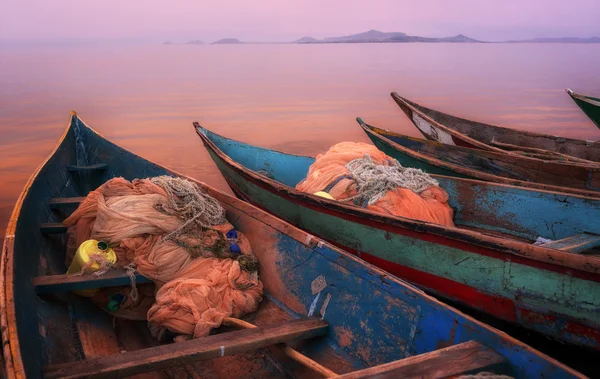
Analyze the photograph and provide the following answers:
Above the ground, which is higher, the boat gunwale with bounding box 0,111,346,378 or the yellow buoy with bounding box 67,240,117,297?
the boat gunwale with bounding box 0,111,346,378

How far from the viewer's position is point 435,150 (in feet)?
20.9

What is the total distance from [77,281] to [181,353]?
1014 millimetres

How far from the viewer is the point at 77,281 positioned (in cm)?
320

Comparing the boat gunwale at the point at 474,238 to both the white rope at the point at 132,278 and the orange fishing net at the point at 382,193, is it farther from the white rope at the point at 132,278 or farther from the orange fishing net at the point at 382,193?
the white rope at the point at 132,278

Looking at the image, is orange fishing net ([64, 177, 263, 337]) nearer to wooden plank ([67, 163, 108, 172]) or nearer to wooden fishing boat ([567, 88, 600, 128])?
wooden plank ([67, 163, 108, 172])

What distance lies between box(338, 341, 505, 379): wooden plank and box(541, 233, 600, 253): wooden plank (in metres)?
1.71

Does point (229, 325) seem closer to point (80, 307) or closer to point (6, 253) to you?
point (80, 307)

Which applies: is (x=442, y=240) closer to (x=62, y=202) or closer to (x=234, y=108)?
(x=62, y=202)

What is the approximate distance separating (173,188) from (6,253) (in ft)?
4.29

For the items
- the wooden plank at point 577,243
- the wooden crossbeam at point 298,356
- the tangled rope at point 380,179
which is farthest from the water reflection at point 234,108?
the wooden plank at point 577,243

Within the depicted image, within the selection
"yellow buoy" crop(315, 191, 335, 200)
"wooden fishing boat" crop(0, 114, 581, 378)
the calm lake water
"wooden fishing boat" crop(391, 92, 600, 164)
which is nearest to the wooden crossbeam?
"wooden fishing boat" crop(0, 114, 581, 378)

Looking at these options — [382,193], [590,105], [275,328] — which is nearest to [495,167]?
[382,193]

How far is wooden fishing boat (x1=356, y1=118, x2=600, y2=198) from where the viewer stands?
5.05 m

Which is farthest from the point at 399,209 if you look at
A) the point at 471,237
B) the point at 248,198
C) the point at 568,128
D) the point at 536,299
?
the point at 568,128
